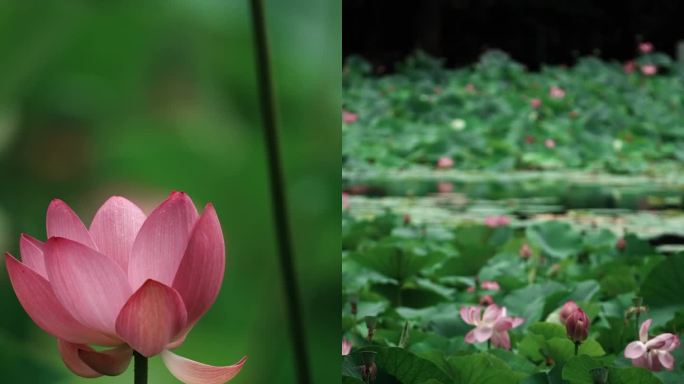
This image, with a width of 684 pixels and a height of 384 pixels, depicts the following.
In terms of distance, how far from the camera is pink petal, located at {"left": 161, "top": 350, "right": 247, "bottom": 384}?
0.67 m

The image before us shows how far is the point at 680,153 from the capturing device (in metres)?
5.04

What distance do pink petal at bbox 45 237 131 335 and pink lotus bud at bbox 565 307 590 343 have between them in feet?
2.37

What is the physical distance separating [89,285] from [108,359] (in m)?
0.05

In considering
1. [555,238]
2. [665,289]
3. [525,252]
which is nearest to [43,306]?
[665,289]

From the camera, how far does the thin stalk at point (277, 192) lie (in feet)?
2.12

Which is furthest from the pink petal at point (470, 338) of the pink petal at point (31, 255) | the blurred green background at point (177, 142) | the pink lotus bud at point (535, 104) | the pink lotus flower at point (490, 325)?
the pink lotus bud at point (535, 104)

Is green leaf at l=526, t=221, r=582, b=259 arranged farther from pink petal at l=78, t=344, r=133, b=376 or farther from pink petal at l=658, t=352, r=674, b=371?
pink petal at l=78, t=344, r=133, b=376

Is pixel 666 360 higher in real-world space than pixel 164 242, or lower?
lower

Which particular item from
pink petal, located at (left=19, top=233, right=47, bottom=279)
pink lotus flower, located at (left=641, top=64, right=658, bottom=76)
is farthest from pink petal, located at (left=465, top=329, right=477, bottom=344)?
pink lotus flower, located at (left=641, top=64, right=658, bottom=76)

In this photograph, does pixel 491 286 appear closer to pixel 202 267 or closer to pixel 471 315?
pixel 471 315

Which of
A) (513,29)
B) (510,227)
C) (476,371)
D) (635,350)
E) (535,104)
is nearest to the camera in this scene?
(476,371)

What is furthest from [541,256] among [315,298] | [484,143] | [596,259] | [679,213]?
[484,143]

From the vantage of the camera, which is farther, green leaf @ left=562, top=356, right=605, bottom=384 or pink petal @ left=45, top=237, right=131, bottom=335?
green leaf @ left=562, top=356, right=605, bottom=384

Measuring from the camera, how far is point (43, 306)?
65 cm
